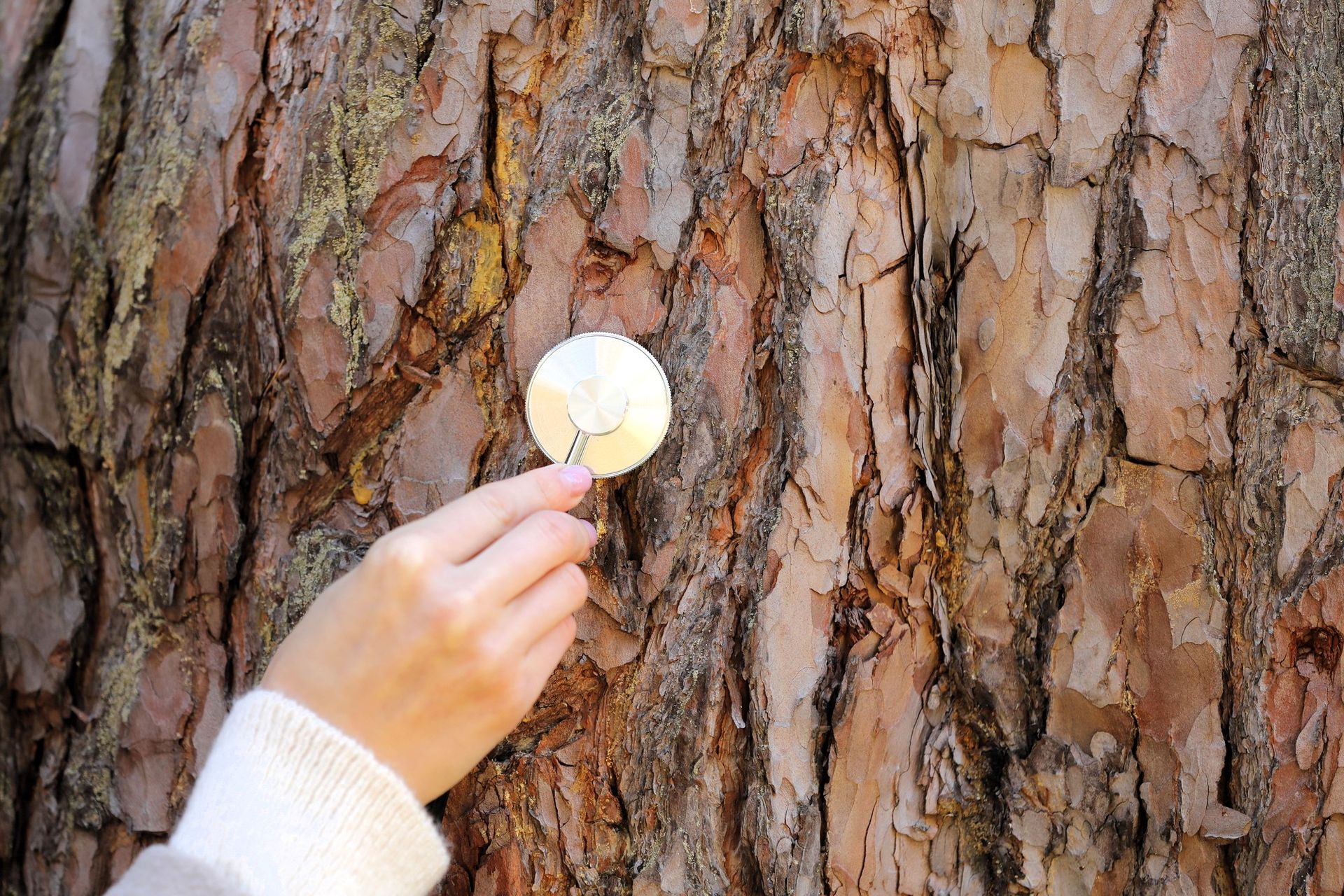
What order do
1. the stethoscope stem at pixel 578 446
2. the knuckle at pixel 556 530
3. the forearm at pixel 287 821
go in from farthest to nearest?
the stethoscope stem at pixel 578 446 < the knuckle at pixel 556 530 < the forearm at pixel 287 821

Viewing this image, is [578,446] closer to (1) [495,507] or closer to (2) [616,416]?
(2) [616,416]

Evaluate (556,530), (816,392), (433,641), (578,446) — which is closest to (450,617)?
(433,641)

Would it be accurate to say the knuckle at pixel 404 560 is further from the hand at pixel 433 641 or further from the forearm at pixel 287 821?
the forearm at pixel 287 821

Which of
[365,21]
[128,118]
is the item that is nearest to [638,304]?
[365,21]

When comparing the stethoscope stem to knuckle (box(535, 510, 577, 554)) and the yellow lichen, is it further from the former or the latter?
the yellow lichen

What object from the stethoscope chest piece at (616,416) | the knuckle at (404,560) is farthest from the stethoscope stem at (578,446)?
the knuckle at (404,560)

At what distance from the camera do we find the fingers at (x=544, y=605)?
91 centimetres

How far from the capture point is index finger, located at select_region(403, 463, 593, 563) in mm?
905

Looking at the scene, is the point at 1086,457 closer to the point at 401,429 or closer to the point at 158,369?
the point at 401,429

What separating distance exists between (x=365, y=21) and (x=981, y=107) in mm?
742

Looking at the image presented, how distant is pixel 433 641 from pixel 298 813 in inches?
7.5

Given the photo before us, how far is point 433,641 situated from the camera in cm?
87

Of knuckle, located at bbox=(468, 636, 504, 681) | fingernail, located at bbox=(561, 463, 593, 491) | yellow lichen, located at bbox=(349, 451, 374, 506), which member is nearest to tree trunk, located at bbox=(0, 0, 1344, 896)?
yellow lichen, located at bbox=(349, 451, 374, 506)

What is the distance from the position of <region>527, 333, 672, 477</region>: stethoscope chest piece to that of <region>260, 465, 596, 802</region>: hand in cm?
17
